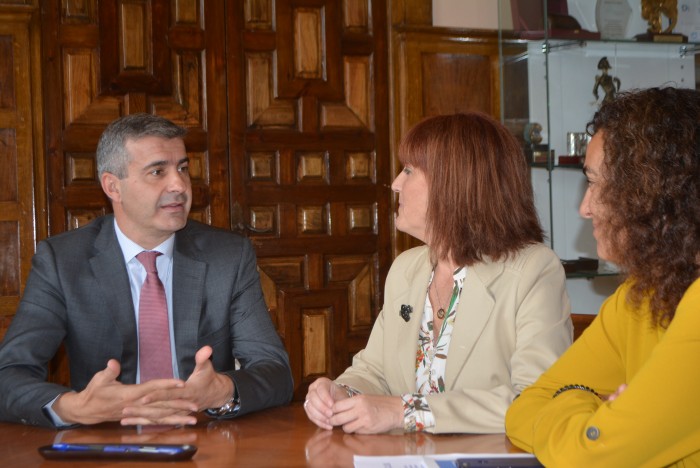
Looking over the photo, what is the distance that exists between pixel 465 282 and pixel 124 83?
260 cm

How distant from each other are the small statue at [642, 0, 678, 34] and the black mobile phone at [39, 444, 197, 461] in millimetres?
3260

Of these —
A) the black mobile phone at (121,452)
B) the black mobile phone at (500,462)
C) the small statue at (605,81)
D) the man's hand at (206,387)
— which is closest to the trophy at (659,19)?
the small statue at (605,81)

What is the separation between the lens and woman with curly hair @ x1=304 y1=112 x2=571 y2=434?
2289 millimetres

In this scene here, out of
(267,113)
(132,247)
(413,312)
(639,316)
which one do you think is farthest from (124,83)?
(639,316)

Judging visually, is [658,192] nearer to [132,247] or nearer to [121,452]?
[121,452]

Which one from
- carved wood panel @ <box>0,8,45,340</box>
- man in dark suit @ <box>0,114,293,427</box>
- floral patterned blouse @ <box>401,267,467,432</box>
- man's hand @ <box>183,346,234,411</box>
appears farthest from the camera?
carved wood panel @ <box>0,8,45,340</box>

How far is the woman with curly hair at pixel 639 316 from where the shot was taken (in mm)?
1466

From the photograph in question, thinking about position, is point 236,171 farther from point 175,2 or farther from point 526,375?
point 526,375

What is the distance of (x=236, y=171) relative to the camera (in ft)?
15.0

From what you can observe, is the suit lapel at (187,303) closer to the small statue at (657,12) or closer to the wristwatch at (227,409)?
the wristwatch at (227,409)

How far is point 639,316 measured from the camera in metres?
1.86

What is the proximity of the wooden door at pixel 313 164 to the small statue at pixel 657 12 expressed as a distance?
1383mm

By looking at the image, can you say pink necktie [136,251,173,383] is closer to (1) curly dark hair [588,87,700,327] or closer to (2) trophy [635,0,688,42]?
(1) curly dark hair [588,87,700,327]

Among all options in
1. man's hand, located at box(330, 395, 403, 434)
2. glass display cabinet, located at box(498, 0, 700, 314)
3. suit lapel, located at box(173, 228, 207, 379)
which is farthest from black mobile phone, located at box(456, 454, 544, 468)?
glass display cabinet, located at box(498, 0, 700, 314)
